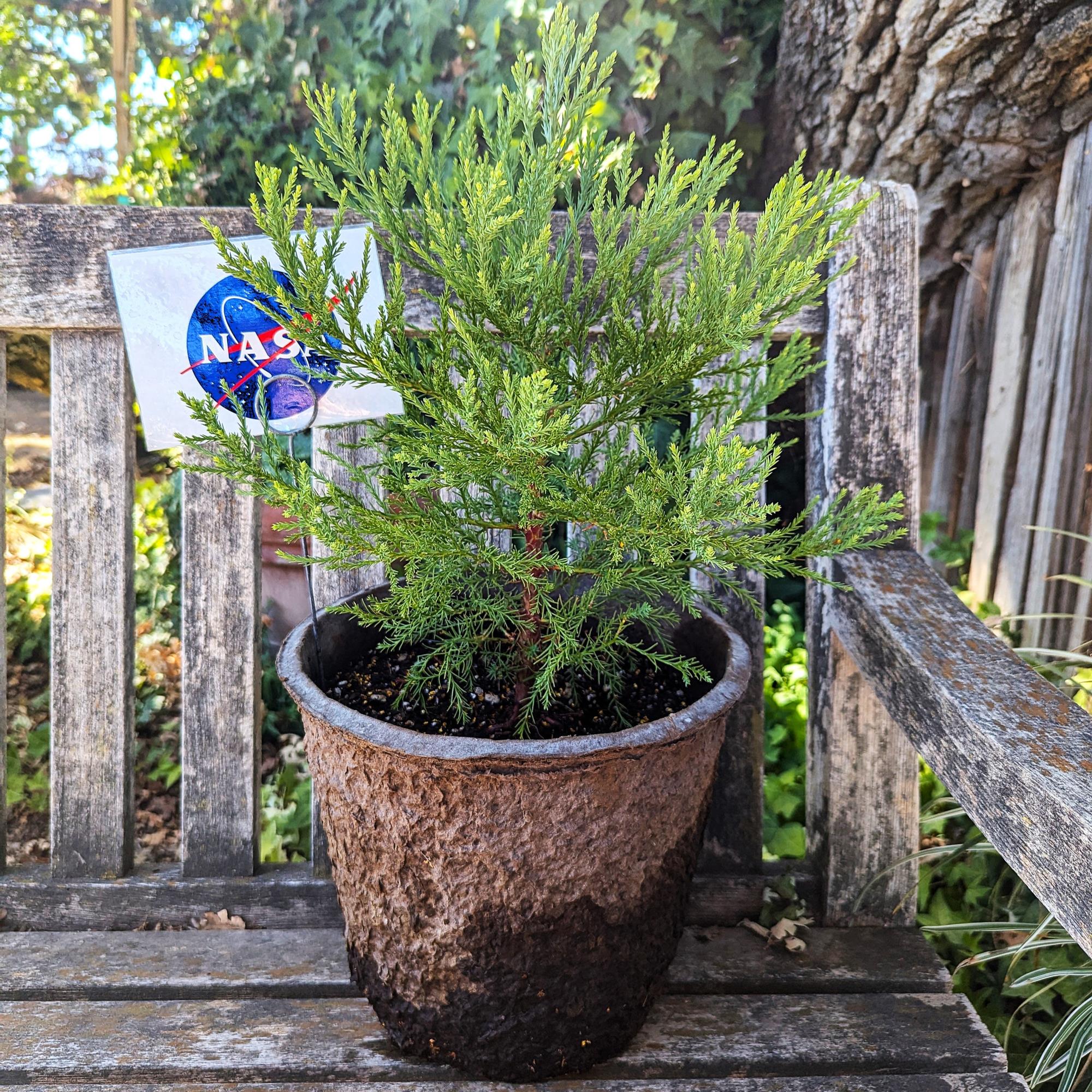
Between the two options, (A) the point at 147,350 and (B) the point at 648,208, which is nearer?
(B) the point at 648,208

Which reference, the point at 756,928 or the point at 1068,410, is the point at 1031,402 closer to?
the point at 1068,410

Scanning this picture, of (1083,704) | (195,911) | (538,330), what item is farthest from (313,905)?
(1083,704)

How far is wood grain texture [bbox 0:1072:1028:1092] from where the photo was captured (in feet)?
3.47

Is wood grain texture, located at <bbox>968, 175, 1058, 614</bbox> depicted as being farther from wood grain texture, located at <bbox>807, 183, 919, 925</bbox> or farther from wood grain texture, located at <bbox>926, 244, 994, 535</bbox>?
wood grain texture, located at <bbox>807, 183, 919, 925</bbox>

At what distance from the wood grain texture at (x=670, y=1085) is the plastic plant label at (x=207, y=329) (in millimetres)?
900

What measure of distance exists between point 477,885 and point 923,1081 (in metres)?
0.64

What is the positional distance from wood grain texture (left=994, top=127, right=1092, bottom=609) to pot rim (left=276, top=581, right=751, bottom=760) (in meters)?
1.34

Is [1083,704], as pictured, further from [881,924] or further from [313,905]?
[313,905]

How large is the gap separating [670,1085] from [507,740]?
51 centimetres

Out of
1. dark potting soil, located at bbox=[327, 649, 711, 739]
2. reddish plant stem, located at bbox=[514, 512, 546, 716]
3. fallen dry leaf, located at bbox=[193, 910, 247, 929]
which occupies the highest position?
reddish plant stem, located at bbox=[514, 512, 546, 716]

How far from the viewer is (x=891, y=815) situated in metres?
1.43

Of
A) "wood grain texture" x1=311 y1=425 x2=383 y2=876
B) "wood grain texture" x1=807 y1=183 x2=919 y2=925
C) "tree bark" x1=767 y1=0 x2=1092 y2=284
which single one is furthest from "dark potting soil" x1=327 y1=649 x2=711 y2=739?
"tree bark" x1=767 y1=0 x2=1092 y2=284

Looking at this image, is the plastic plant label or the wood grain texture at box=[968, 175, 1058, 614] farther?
the wood grain texture at box=[968, 175, 1058, 614]

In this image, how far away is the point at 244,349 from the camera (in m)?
1.34
